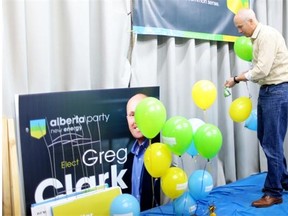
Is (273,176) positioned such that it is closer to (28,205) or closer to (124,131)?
(124,131)

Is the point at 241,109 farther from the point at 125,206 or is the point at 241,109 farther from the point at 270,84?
the point at 125,206

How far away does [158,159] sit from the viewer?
2.00 m

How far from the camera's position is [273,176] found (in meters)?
2.44

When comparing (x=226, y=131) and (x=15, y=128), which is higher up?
(x=15, y=128)

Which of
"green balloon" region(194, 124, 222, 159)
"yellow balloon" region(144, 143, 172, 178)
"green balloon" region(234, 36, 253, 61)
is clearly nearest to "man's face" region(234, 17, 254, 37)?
"green balloon" region(234, 36, 253, 61)

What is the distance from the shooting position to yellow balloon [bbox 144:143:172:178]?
2.01 m

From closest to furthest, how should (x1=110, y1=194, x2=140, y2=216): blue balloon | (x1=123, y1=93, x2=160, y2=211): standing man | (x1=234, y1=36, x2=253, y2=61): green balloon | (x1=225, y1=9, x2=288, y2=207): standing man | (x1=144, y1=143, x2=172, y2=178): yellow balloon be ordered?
(x1=110, y1=194, x2=140, y2=216): blue balloon, (x1=144, y1=143, x2=172, y2=178): yellow balloon, (x1=225, y1=9, x2=288, y2=207): standing man, (x1=123, y1=93, x2=160, y2=211): standing man, (x1=234, y1=36, x2=253, y2=61): green balloon

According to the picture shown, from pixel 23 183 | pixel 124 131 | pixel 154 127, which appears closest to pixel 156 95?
pixel 124 131

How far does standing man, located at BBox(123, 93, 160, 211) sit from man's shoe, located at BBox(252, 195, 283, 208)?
783 millimetres

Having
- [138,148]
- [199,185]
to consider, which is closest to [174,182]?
[199,185]

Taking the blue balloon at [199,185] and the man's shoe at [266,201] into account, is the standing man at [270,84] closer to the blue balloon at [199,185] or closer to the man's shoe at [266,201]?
the man's shoe at [266,201]

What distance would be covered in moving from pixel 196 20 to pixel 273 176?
1.42 m

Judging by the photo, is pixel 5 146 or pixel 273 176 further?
pixel 273 176

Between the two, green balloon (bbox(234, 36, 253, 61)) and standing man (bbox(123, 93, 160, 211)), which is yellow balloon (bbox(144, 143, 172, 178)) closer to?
standing man (bbox(123, 93, 160, 211))
